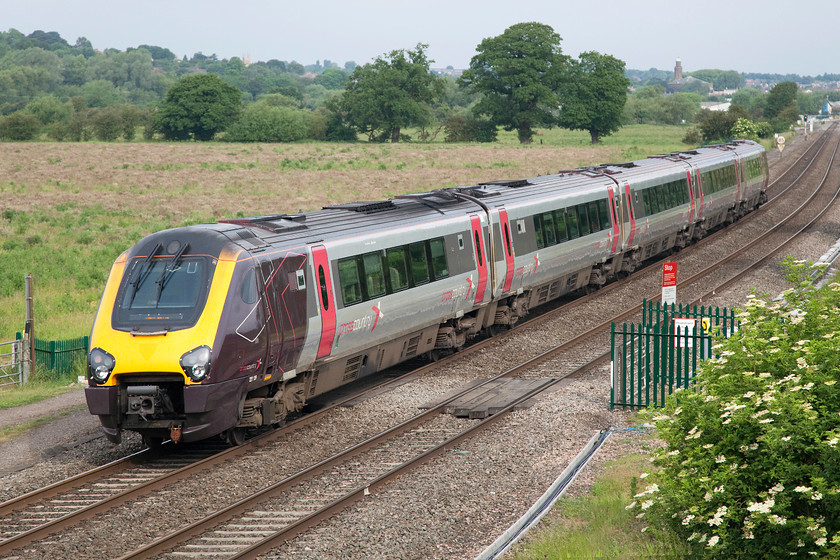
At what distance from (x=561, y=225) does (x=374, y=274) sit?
28.5 feet

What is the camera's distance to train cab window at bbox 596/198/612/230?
2567 cm

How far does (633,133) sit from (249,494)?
4800 inches

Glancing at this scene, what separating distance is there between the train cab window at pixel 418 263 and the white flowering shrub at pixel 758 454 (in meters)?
8.91

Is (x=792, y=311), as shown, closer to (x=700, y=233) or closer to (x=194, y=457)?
(x=194, y=457)

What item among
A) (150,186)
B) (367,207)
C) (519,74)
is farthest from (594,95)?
(367,207)

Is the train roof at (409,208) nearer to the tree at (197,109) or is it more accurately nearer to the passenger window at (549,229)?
the passenger window at (549,229)

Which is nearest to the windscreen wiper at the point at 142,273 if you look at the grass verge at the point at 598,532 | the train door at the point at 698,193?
the grass verge at the point at 598,532

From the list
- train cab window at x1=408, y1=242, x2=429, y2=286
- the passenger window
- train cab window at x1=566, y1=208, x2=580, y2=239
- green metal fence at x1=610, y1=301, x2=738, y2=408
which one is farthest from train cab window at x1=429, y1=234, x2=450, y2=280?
train cab window at x1=566, y1=208, x2=580, y2=239

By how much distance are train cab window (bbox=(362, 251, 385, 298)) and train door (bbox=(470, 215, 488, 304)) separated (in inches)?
150

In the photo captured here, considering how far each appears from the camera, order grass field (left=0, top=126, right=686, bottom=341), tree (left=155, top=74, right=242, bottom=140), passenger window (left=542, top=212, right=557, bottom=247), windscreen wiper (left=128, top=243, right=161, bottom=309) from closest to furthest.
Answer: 1. windscreen wiper (left=128, top=243, right=161, bottom=309)
2. passenger window (left=542, top=212, right=557, bottom=247)
3. grass field (left=0, top=126, right=686, bottom=341)
4. tree (left=155, top=74, right=242, bottom=140)

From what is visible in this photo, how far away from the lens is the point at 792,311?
9.53 metres

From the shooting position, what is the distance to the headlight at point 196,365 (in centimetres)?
1198

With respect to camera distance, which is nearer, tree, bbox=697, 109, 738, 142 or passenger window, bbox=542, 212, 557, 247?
passenger window, bbox=542, 212, 557, 247

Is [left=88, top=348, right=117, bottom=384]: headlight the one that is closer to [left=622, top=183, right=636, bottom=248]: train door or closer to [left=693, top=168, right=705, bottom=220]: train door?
[left=622, top=183, right=636, bottom=248]: train door
